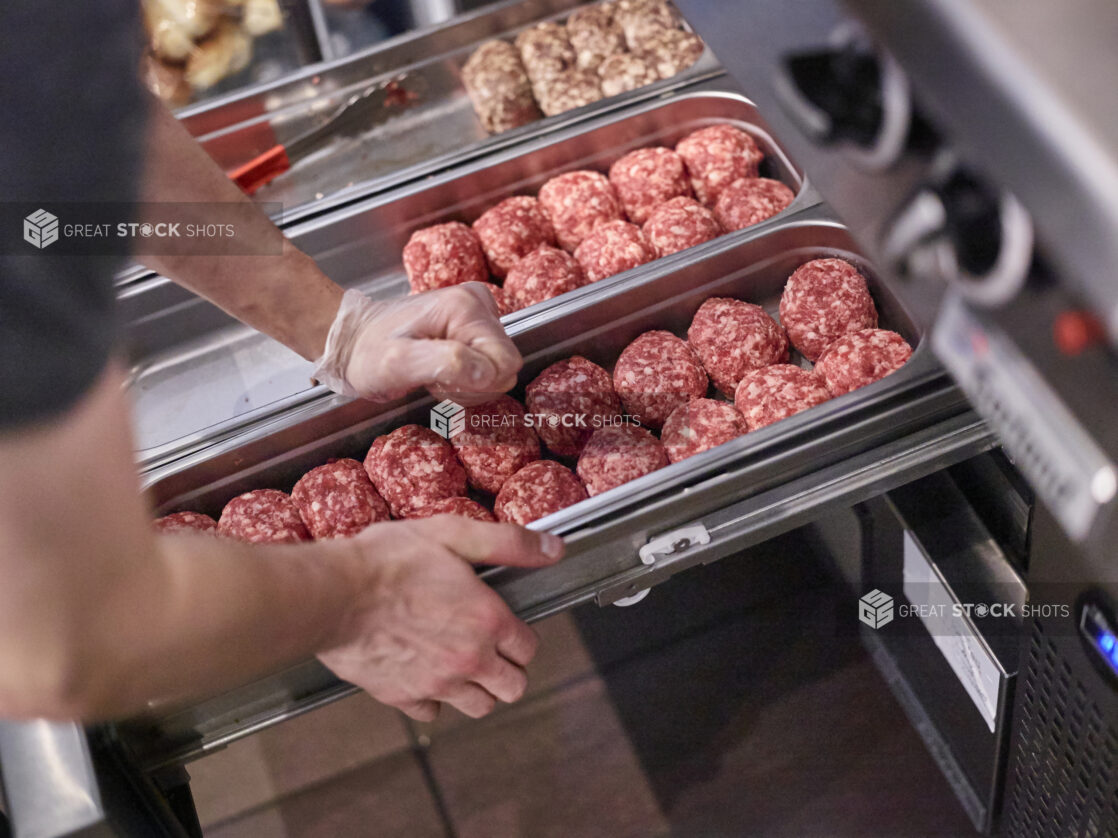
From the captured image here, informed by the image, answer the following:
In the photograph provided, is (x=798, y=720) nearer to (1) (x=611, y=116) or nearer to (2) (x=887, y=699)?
(2) (x=887, y=699)

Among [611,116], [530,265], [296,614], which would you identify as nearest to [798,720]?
[530,265]

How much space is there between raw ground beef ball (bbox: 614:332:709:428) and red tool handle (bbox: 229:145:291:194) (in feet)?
3.94

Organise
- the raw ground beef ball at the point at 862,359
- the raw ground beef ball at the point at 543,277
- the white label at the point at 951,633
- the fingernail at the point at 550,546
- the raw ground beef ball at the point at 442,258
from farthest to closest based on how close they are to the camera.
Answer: the raw ground beef ball at the point at 442,258, the raw ground beef ball at the point at 543,277, the raw ground beef ball at the point at 862,359, the white label at the point at 951,633, the fingernail at the point at 550,546

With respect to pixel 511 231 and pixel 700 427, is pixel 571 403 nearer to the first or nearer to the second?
pixel 700 427

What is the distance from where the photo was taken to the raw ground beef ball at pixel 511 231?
2.09 m

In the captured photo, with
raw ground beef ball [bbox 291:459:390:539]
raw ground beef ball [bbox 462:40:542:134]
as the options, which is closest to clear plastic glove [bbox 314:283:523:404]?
raw ground beef ball [bbox 291:459:390:539]

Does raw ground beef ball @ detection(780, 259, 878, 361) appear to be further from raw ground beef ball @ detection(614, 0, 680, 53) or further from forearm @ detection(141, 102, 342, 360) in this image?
raw ground beef ball @ detection(614, 0, 680, 53)

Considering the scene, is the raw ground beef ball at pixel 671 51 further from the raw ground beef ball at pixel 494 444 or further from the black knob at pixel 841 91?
the black knob at pixel 841 91

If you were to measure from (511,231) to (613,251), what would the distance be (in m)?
0.26

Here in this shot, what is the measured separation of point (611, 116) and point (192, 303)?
1110mm

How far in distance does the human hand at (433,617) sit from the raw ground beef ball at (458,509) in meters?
0.38
